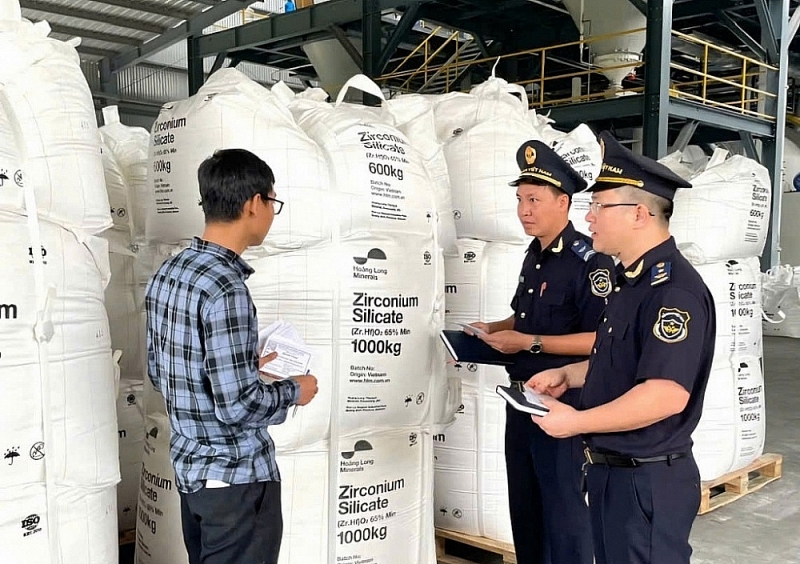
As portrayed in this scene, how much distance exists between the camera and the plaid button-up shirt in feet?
5.35

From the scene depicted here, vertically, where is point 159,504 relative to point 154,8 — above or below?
below

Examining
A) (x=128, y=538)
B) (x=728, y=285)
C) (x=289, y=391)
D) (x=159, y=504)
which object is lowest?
(x=128, y=538)

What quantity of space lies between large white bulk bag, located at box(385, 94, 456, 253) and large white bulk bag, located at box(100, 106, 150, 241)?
1011 mm

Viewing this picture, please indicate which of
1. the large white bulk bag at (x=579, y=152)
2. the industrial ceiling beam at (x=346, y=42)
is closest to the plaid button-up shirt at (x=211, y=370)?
the large white bulk bag at (x=579, y=152)

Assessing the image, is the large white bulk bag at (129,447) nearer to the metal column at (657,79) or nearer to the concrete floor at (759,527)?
the concrete floor at (759,527)

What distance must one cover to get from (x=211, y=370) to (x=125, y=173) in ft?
6.39

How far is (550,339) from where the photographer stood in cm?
253

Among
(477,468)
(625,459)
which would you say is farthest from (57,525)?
(477,468)

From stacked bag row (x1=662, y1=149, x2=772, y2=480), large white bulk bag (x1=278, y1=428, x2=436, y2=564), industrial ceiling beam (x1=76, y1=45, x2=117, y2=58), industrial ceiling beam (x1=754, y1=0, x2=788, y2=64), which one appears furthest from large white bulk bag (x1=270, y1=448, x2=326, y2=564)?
industrial ceiling beam (x1=76, y1=45, x2=117, y2=58)

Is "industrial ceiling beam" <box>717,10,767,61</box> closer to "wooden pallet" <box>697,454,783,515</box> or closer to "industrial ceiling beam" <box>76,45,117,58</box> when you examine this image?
"wooden pallet" <box>697,454,783,515</box>

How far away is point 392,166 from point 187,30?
9948 mm

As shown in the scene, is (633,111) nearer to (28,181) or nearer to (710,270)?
(710,270)

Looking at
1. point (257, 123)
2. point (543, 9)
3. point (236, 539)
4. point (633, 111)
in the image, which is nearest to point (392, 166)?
point (257, 123)

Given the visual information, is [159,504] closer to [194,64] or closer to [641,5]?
[641,5]
